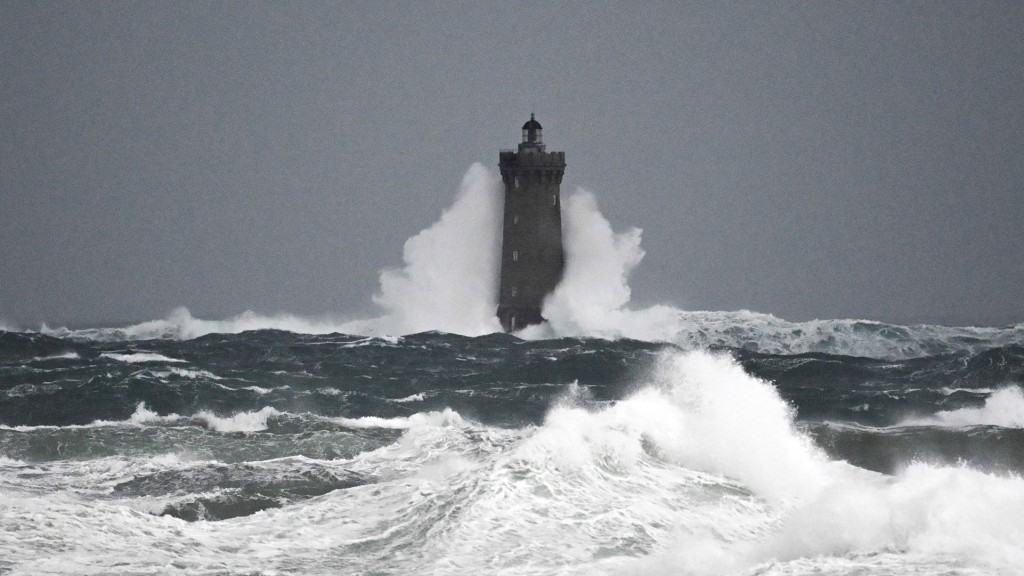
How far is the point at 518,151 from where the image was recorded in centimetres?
5728

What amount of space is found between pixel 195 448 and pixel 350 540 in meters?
10.3

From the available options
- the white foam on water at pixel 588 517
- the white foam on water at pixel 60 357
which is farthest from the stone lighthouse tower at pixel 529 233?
the white foam on water at pixel 588 517

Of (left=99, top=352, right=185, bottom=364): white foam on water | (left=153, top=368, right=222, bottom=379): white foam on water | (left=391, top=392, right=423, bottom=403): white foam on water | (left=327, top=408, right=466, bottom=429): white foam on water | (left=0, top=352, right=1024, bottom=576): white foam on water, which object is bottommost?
(left=0, top=352, right=1024, bottom=576): white foam on water

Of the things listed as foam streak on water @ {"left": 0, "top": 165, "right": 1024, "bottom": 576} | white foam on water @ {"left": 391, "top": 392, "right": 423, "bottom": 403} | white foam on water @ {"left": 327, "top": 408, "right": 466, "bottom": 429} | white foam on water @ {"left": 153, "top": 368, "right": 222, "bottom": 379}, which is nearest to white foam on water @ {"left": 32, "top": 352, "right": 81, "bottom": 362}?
foam streak on water @ {"left": 0, "top": 165, "right": 1024, "bottom": 576}

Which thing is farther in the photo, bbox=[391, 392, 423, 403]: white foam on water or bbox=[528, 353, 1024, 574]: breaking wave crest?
bbox=[391, 392, 423, 403]: white foam on water

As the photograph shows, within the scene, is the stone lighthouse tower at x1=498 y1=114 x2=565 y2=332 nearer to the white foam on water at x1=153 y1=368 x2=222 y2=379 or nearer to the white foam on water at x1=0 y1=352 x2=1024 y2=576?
the white foam on water at x1=153 y1=368 x2=222 y2=379

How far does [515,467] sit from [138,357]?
3195cm

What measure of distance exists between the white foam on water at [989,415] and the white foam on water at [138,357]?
26.6 m

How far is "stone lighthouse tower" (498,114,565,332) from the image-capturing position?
2212 inches

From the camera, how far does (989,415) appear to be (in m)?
34.7

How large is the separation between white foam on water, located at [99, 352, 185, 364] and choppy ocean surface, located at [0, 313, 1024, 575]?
1.19 metres

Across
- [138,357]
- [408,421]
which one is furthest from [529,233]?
[408,421]

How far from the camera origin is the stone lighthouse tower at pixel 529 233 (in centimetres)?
5619

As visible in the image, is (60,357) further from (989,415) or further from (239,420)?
(989,415)
